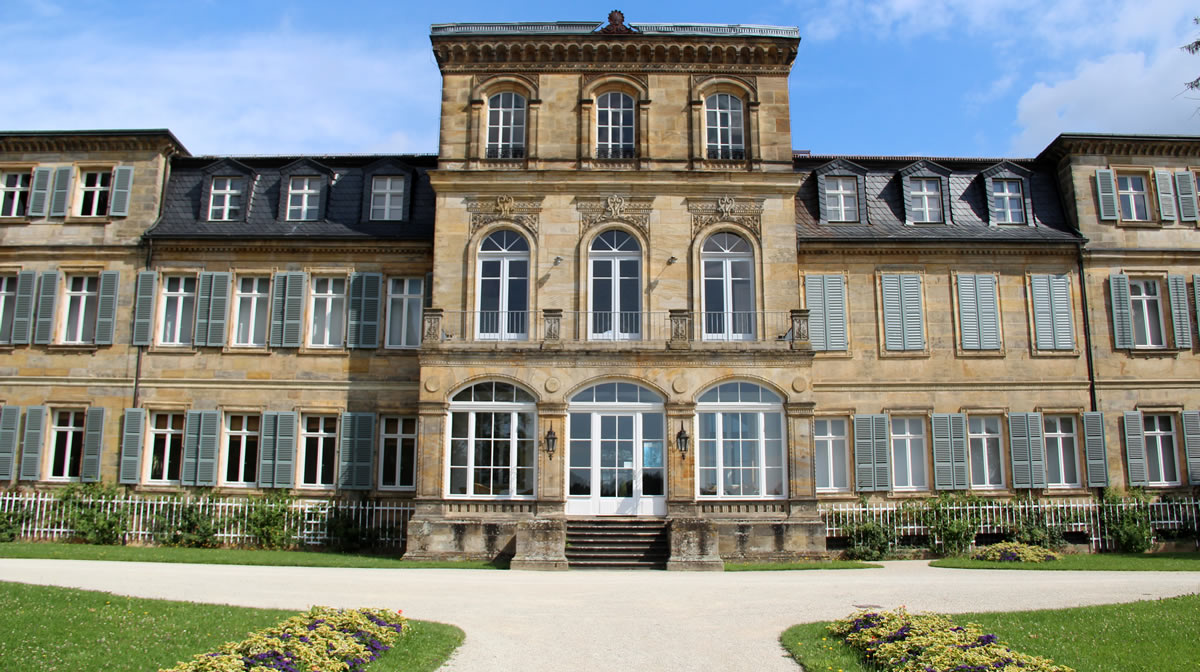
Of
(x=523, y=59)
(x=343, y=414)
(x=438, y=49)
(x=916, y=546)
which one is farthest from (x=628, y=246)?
(x=916, y=546)

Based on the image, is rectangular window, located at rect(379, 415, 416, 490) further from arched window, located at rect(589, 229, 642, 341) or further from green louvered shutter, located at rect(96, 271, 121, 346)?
A: green louvered shutter, located at rect(96, 271, 121, 346)

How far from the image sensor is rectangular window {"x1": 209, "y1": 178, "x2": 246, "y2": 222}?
83.9 ft

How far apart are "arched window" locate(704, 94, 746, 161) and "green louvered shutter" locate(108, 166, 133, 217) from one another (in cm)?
1616

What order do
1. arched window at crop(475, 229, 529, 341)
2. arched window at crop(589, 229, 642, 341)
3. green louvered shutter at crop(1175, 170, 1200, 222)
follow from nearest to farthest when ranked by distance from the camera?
1. arched window at crop(589, 229, 642, 341)
2. arched window at crop(475, 229, 529, 341)
3. green louvered shutter at crop(1175, 170, 1200, 222)

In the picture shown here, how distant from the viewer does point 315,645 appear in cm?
910

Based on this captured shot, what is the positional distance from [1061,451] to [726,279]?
10.5 metres

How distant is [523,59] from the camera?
23656 mm

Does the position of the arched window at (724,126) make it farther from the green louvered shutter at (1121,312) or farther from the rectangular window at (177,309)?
the rectangular window at (177,309)

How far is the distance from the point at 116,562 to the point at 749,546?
13345 mm

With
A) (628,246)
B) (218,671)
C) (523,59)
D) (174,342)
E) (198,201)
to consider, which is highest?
(523,59)

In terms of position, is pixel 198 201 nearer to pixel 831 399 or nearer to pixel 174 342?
pixel 174 342

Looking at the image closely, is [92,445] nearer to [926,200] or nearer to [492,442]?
[492,442]

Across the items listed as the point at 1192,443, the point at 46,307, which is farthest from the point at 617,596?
the point at 46,307

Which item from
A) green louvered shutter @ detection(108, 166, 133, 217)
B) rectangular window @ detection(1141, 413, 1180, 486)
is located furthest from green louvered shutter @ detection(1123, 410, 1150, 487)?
green louvered shutter @ detection(108, 166, 133, 217)
